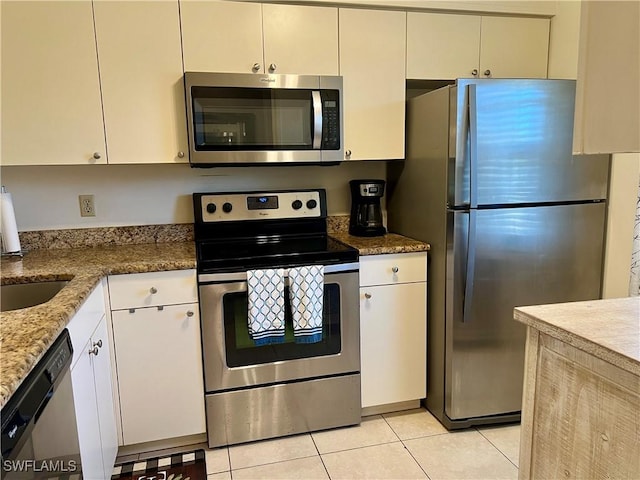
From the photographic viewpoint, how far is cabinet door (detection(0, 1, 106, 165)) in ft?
6.28

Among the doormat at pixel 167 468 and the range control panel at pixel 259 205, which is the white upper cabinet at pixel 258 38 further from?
the doormat at pixel 167 468

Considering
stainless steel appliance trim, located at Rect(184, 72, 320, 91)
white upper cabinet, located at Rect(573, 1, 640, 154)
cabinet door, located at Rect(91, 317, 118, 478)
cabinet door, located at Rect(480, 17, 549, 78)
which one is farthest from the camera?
cabinet door, located at Rect(480, 17, 549, 78)

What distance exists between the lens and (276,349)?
→ 6.82 feet

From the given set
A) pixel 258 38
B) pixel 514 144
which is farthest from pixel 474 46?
pixel 258 38

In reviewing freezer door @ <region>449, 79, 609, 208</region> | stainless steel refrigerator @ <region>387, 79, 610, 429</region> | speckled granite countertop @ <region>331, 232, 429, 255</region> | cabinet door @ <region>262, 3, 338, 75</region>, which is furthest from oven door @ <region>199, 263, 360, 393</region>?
cabinet door @ <region>262, 3, 338, 75</region>

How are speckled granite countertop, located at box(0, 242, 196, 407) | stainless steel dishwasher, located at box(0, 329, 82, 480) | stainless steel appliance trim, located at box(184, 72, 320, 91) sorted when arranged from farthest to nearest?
1. stainless steel appliance trim, located at box(184, 72, 320, 91)
2. speckled granite countertop, located at box(0, 242, 196, 407)
3. stainless steel dishwasher, located at box(0, 329, 82, 480)

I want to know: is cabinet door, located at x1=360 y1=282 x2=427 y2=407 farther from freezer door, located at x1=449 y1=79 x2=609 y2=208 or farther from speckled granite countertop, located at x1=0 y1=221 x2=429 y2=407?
freezer door, located at x1=449 y1=79 x2=609 y2=208

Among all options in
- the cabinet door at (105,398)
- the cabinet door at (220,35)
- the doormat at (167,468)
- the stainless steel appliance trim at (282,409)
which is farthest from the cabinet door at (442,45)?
the doormat at (167,468)

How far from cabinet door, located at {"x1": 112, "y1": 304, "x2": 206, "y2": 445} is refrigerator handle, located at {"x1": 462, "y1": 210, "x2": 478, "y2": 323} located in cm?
119

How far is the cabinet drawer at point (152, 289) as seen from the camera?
191 centimetres

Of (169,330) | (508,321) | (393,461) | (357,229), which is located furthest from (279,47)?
(393,461)

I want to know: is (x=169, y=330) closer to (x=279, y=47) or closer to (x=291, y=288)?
(x=291, y=288)

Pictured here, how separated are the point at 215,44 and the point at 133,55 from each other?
36 cm

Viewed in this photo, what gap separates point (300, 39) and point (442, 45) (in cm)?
74
